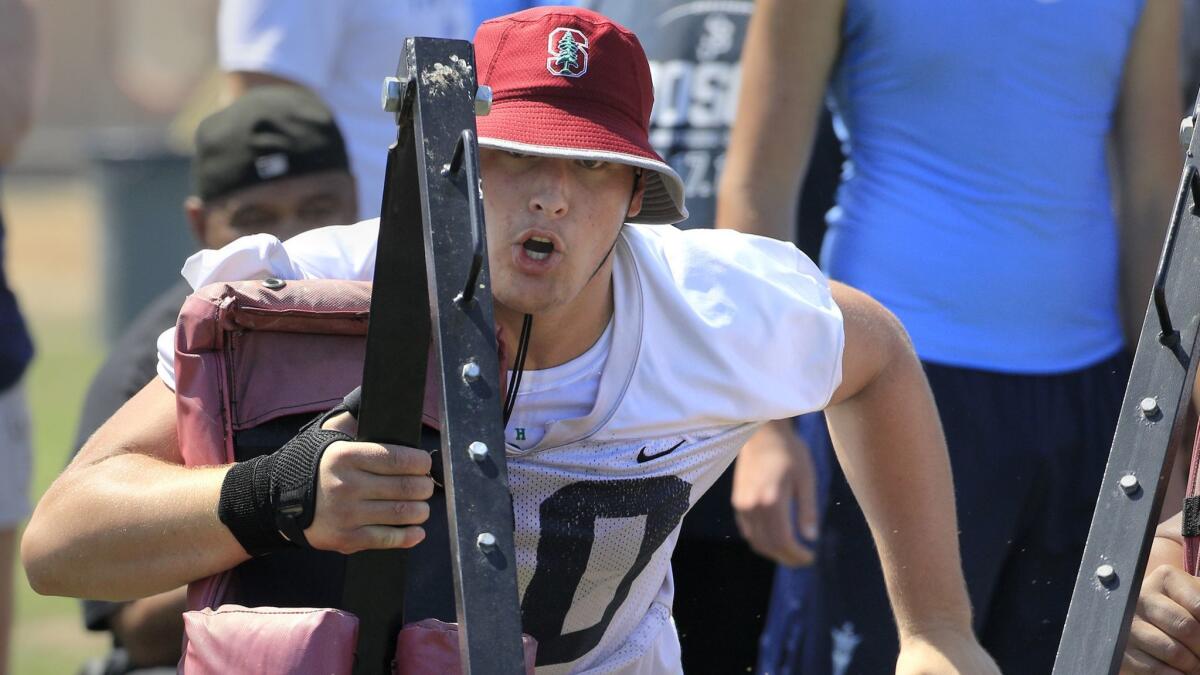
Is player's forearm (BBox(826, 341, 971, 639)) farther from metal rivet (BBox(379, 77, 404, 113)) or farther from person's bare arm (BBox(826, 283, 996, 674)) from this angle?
metal rivet (BBox(379, 77, 404, 113))

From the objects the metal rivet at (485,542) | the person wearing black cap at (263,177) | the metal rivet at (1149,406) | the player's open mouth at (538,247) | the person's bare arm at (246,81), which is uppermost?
the metal rivet at (1149,406)

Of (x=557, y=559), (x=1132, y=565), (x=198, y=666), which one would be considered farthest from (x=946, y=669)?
(x=198, y=666)

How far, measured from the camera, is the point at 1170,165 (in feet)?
11.1

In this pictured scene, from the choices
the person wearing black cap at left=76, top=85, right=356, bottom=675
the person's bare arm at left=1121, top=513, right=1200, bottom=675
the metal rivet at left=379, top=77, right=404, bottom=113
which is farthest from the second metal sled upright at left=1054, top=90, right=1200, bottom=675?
the person wearing black cap at left=76, top=85, right=356, bottom=675

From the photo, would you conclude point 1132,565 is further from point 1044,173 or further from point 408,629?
point 1044,173

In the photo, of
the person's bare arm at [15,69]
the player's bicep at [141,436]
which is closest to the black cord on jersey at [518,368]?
the player's bicep at [141,436]

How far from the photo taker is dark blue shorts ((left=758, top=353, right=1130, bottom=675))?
3.27 meters

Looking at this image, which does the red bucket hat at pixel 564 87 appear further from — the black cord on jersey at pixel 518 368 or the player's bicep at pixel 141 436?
the player's bicep at pixel 141 436

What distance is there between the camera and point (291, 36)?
4.04 m

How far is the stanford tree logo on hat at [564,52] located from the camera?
93.0 inches

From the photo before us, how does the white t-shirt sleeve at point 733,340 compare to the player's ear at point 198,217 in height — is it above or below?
above

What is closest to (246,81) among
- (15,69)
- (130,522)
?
(15,69)

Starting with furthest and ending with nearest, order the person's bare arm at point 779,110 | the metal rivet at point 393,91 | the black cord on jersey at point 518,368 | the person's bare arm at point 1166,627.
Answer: the person's bare arm at point 779,110 → the black cord on jersey at point 518,368 → the person's bare arm at point 1166,627 → the metal rivet at point 393,91

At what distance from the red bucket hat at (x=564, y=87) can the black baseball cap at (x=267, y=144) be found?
1431 mm
